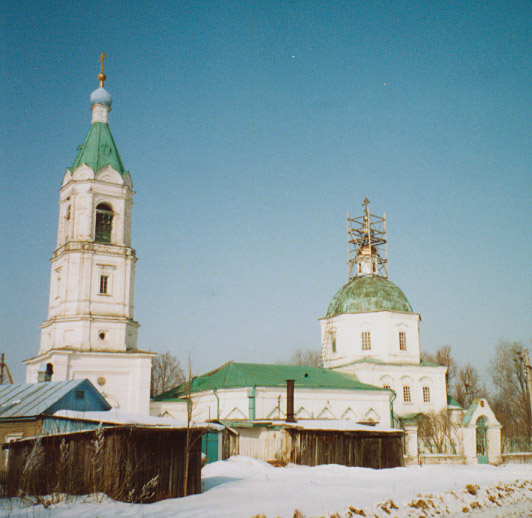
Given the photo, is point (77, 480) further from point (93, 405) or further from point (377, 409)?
point (377, 409)

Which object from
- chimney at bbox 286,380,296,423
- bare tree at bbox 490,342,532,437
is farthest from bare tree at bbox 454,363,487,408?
chimney at bbox 286,380,296,423

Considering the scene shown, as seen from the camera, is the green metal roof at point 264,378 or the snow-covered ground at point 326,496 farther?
the green metal roof at point 264,378

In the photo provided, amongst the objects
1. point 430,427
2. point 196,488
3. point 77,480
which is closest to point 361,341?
point 430,427

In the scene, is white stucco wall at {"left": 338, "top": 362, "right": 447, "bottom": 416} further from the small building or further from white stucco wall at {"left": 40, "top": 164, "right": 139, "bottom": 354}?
the small building

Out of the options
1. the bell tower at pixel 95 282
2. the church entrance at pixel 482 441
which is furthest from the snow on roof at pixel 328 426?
the church entrance at pixel 482 441

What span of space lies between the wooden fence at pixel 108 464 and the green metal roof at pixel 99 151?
1966 centimetres

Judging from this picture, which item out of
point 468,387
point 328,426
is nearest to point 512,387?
point 468,387

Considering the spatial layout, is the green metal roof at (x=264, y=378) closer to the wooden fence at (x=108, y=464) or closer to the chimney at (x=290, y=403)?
the chimney at (x=290, y=403)

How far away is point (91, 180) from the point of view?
3219cm

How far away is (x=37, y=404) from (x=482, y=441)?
24136 mm

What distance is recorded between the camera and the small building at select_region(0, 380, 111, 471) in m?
19.5

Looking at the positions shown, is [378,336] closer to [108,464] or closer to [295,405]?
[295,405]

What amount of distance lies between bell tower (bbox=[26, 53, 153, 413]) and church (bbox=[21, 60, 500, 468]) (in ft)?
0.16

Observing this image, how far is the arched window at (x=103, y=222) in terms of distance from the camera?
106 ft
